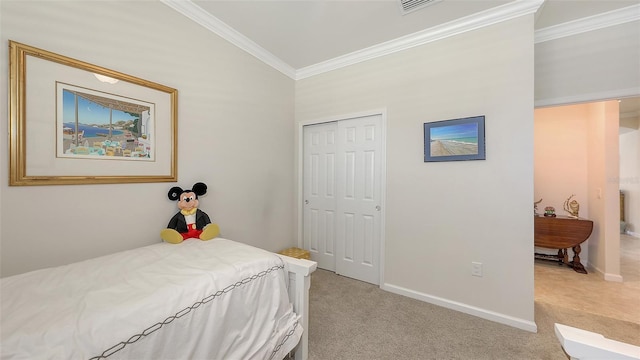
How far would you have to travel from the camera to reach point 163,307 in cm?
90

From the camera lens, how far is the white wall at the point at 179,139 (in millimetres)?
1231

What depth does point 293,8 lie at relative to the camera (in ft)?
6.34

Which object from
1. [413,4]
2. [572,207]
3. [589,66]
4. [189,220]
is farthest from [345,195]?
[572,207]

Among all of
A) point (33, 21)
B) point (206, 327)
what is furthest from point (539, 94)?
point (33, 21)

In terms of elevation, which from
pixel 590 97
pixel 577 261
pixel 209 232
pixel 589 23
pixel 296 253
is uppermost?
pixel 589 23

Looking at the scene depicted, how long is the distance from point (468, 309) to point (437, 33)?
2.62 m

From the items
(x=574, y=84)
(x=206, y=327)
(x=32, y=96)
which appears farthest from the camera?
(x=574, y=84)

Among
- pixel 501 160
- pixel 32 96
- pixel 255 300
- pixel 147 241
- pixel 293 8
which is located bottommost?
pixel 255 300

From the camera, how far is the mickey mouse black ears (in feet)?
5.84

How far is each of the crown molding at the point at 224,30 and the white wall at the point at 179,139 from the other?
53 millimetres

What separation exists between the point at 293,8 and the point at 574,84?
2.63 meters

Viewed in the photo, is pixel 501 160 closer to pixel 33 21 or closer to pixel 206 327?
pixel 206 327

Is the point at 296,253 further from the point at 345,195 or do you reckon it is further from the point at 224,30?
the point at 224,30

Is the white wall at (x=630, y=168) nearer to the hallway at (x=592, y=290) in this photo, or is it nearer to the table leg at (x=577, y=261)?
Result: the hallway at (x=592, y=290)
